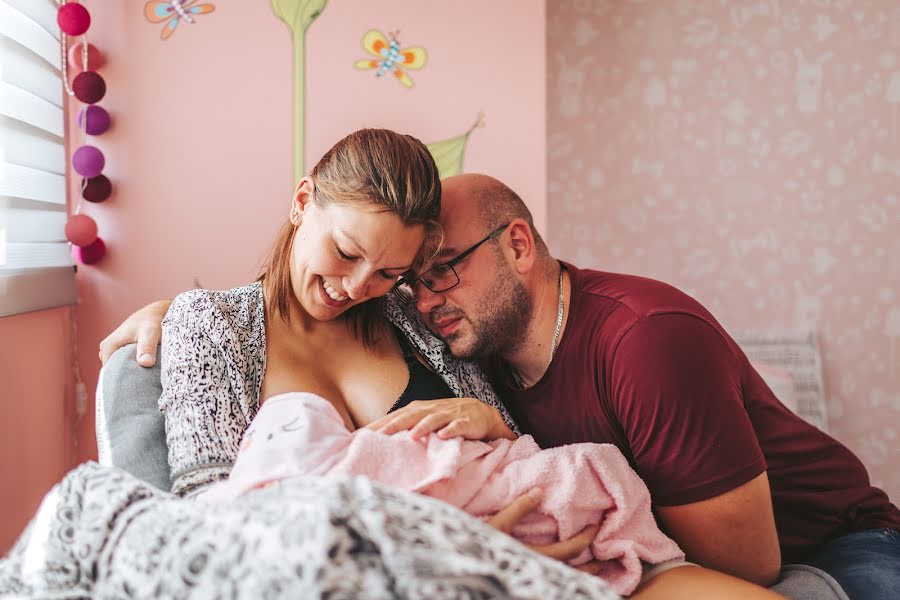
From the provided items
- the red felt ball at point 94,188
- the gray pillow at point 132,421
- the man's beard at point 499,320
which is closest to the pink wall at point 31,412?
the red felt ball at point 94,188

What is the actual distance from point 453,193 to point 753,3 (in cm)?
241

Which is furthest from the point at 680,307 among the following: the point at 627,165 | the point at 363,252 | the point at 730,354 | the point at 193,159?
the point at 627,165

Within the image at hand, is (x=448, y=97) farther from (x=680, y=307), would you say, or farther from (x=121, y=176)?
(x=680, y=307)

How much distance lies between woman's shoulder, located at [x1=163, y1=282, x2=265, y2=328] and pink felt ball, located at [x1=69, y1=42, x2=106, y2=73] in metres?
0.97

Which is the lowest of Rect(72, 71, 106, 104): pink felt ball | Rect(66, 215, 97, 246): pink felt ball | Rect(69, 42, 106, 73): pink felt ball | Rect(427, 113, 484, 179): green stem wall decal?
Rect(66, 215, 97, 246): pink felt ball

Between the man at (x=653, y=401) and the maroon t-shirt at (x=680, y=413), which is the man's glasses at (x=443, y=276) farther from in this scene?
the maroon t-shirt at (x=680, y=413)

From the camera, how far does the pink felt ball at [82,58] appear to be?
7.20 feet

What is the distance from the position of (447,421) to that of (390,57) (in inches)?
59.6

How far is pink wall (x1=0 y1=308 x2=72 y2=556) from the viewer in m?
1.84

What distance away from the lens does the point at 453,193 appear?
1793mm

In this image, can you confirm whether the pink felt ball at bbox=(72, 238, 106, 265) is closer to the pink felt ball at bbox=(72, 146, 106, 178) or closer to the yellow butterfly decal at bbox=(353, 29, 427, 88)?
the pink felt ball at bbox=(72, 146, 106, 178)

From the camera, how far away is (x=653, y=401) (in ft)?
4.82

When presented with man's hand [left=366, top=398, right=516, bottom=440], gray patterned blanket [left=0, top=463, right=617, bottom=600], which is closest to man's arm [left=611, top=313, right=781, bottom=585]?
man's hand [left=366, top=398, right=516, bottom=440]

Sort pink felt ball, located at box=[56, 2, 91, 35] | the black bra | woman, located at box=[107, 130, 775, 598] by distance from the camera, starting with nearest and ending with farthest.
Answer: woman, located at box=[107, 130, 775, 598] → the black bra → pink felt ball, located at box=[56, 2, 91, 35]
